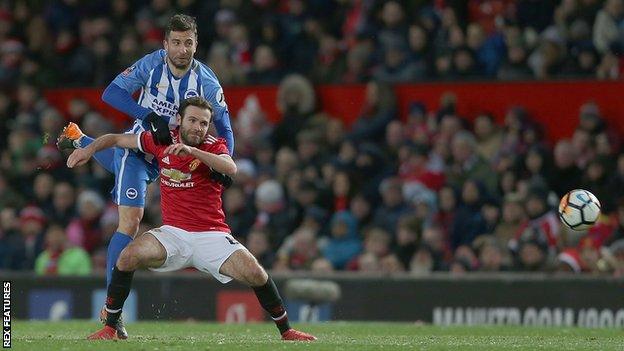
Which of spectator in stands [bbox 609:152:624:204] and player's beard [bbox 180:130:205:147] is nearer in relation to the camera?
player's beard [bbox 180:130:205:147]

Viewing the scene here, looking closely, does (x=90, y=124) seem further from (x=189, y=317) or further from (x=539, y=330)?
(x=539, y=330)

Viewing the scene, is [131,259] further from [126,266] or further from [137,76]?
[137,76]

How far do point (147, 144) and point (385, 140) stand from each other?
8.24 meters

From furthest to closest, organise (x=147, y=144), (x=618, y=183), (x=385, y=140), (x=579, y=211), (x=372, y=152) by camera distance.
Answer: (x=385, y=140) → (x=372, y=152) → (x=618, y=183) → (x=579, y=211) → (x=147, y=144)

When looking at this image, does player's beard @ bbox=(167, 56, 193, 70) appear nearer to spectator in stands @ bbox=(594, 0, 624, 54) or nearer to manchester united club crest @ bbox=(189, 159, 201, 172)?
manchester united club crest @ bbox=(189, 159, 201, 172)

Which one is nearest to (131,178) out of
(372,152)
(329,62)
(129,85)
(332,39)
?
(129,85)

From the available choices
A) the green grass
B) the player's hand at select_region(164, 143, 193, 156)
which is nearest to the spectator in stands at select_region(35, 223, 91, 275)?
the green grass

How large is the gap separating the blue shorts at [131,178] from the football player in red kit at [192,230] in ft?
2.56

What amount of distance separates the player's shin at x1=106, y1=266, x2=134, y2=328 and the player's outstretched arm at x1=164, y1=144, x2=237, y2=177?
3.15 feet

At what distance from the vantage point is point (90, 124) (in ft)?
66.2

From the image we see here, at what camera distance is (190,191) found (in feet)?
34.8

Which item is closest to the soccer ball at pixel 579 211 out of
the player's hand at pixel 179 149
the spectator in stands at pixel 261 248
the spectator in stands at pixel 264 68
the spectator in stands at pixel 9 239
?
the player's hand at pixel 179 149

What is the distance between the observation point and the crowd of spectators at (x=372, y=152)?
55.3 feet

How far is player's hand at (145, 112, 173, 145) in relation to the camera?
10688mm
